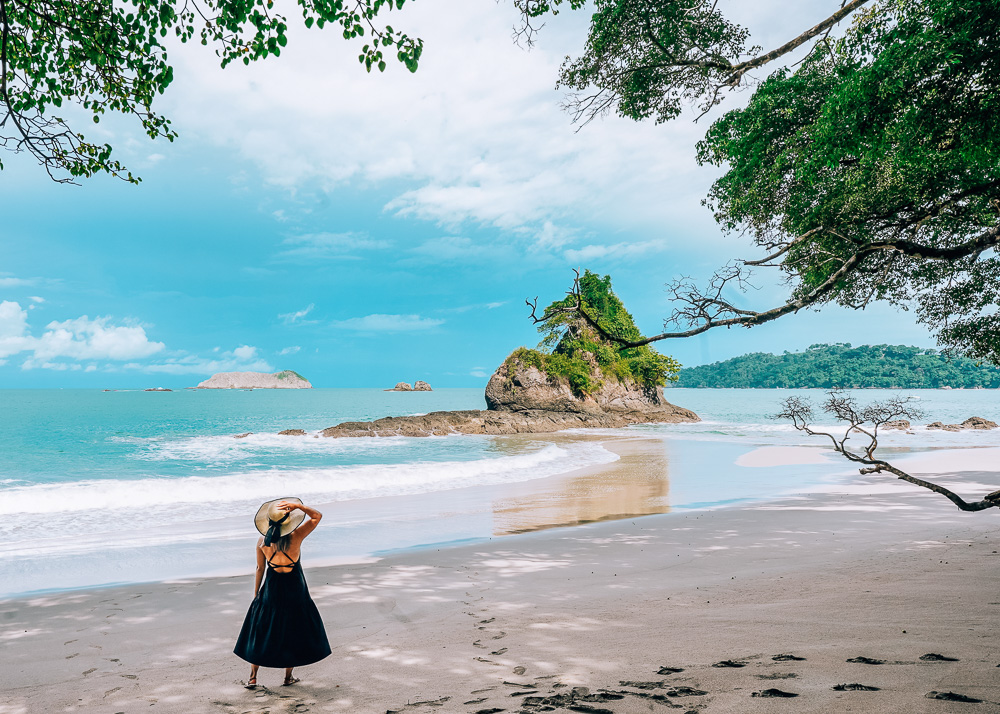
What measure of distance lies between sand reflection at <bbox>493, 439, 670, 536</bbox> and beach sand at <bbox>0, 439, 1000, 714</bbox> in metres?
2.69

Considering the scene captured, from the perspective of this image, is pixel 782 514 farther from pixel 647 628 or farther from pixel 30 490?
pixel 30 490

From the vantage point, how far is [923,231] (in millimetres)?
9477

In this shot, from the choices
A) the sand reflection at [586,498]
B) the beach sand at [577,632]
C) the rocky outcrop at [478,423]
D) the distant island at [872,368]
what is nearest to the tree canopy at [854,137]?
the beach sand at [577,632]

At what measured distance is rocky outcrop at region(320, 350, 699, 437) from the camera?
135ft

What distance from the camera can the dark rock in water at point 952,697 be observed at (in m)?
3.43

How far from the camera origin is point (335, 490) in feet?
63.8

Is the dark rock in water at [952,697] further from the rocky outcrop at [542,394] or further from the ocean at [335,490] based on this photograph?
the rocky outcrop at [542,394]

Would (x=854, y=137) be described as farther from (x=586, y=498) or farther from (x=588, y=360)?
(x=588, y=360)

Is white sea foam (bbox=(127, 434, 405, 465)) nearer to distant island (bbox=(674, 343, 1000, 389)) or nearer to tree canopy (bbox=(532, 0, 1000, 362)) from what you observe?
tree canopy (bbox=(532, 0, 1000, 362))

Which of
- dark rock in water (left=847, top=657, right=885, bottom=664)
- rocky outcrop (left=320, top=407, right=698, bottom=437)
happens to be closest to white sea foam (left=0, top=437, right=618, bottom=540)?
dark rock in water (left=847, top=657, right=885, bottom=664)

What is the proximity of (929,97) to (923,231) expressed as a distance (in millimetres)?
4835

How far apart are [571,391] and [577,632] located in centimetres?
4840

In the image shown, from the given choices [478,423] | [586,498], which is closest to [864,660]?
[586,498]

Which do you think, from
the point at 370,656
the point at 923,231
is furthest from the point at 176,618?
the point at 923,231
